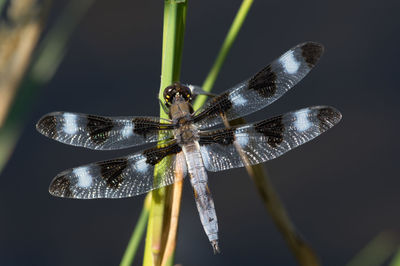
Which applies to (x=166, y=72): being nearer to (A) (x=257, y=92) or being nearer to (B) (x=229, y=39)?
(B) (x=229, y=39)

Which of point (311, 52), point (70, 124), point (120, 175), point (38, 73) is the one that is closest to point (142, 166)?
point (120, 175)

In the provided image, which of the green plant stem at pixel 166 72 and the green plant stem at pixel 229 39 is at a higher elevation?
the green plant stem at pixel 229 39

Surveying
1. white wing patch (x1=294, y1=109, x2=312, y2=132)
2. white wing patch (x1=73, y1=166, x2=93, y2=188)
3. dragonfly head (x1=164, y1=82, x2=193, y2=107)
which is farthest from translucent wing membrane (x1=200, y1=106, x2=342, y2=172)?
white wing patch (x1=73, y1=166, x2=93, y2=188)

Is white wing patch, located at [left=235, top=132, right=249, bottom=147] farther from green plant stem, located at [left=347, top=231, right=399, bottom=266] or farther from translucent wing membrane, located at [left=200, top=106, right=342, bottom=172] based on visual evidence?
green plant stem, located at [left=347, top=231, right=399, bottom=266]

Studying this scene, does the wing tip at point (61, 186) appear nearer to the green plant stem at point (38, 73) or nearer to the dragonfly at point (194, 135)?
the dragonfly at point (194, 135)

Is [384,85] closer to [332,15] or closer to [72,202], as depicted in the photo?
[332,15]

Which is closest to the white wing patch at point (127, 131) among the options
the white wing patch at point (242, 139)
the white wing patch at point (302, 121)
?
the white wing patch at point (242, 139)
